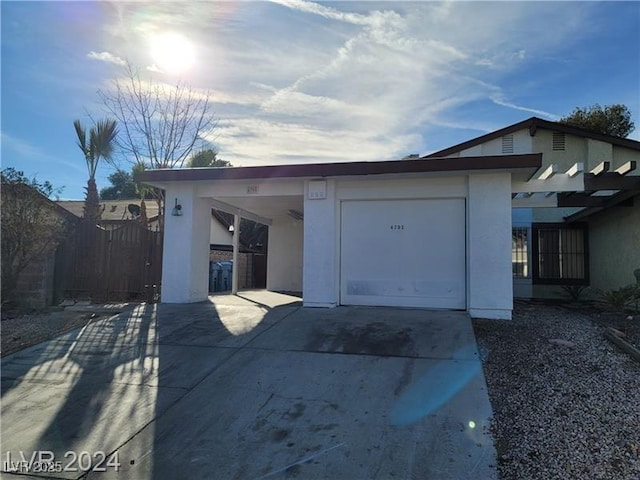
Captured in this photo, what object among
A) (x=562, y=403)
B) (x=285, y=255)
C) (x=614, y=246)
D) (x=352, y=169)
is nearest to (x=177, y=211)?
(x=352, y=169)

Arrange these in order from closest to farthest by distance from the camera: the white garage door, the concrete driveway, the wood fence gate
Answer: the concrete driveway
the white garage door
the wood fence gate

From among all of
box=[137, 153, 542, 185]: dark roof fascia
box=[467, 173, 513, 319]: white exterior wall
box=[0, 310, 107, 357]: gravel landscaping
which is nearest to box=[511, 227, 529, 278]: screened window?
box=[467, 173, 513, 319]: white exterior wall

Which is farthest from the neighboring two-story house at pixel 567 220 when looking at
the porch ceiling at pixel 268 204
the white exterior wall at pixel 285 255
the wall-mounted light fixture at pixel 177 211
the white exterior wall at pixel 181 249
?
the wall-mounted light fixture at pixel 177 211

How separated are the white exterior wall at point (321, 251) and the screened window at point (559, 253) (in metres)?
8.22

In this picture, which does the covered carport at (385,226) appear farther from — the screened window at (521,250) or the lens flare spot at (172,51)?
the screened window at (521,250)

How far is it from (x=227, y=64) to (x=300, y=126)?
3.33m

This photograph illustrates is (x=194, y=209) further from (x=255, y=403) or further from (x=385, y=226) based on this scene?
(x=255, y=403)

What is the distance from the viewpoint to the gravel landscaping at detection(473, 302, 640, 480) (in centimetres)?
330

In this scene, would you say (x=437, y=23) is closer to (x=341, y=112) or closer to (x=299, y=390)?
(x=341, y=112)

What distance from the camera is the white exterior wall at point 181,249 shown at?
999cm

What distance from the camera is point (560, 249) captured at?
13758mm

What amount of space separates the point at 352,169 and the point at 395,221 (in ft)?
4.90

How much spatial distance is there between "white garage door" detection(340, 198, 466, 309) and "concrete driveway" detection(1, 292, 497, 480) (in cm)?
134

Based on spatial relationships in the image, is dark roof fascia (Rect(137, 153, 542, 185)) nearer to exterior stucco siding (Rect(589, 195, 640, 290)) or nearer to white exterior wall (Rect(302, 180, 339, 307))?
white exterior wall (Rect(302, 180, 339, 307))
